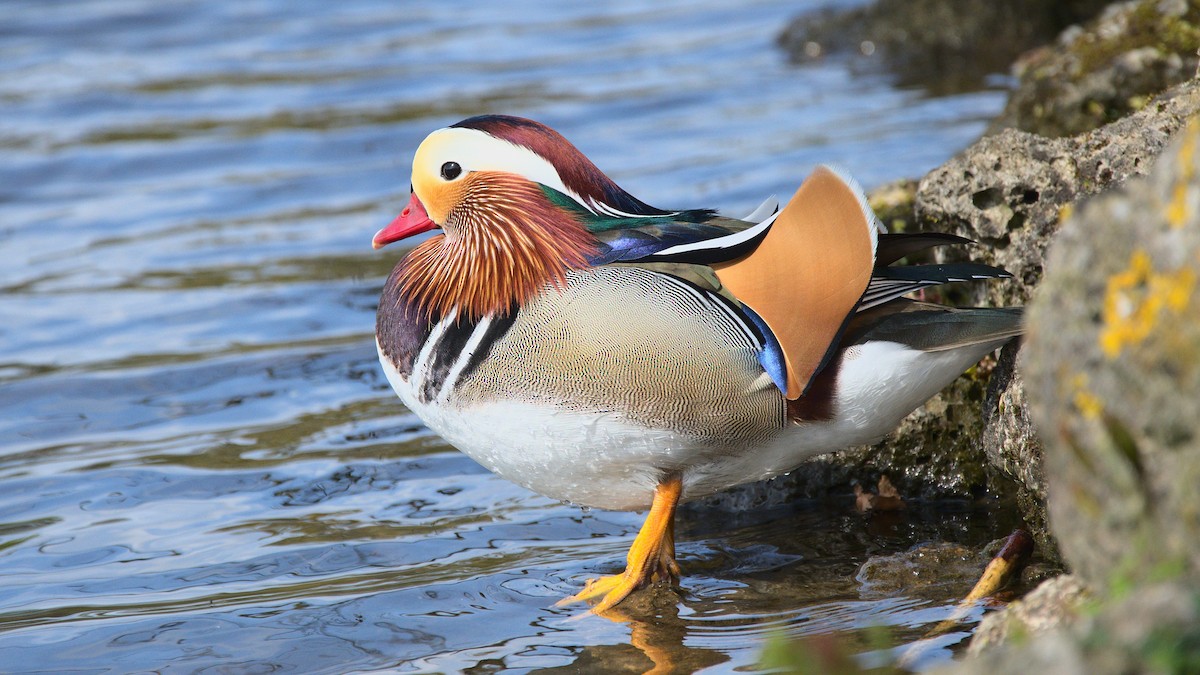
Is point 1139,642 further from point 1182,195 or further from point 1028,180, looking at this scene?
point 1028,180

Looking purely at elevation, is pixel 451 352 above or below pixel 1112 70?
below

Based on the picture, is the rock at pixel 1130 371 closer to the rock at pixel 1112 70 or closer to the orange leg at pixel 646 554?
the orange leg at pixel 646 554

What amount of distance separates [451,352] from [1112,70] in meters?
4.48

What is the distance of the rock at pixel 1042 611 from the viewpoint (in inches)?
99.3

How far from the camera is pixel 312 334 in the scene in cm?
752

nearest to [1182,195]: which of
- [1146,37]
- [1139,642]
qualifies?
[1139,642]

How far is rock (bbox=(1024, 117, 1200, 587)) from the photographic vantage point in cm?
192

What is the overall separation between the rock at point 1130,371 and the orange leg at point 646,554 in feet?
6.62

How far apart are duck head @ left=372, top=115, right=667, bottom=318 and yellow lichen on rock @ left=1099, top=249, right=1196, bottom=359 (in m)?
2.12

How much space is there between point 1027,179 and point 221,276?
18.5 ft

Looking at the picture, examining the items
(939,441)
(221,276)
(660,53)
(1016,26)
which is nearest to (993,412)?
(939,441)

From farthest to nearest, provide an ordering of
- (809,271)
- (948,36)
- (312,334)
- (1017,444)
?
(948,36), (312,334), (1017,444), (809,271)

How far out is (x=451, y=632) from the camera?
410 centimetres

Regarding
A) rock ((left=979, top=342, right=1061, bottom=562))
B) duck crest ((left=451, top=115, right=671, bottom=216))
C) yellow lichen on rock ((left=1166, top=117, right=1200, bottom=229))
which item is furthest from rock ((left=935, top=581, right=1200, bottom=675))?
duck crest ((left=451, top=115, right=671, bottom=216))
